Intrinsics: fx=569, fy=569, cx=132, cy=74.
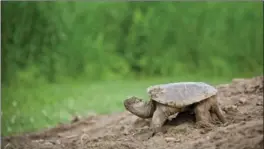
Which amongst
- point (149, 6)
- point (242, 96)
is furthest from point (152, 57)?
point (242, 96)

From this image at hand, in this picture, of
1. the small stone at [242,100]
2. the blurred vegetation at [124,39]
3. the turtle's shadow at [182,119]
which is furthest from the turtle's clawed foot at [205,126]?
the blurred vegetation at [124,39]

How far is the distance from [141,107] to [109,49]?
3409 mm

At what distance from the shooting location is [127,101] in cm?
332

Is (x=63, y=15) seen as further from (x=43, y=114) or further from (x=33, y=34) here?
(x=43, y=114)

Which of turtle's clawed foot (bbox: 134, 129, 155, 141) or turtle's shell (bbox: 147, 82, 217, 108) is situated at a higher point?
turtle's shell (bbox: 147, 82, 217, 108)

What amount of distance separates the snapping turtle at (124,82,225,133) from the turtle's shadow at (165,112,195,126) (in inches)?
1.9

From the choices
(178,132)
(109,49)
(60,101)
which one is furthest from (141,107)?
(109,49)

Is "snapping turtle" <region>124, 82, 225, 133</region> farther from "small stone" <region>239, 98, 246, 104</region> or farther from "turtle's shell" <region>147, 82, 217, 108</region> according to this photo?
"small stone" <region>239, 98, 246, 104</region>

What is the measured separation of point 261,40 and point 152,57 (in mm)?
1778

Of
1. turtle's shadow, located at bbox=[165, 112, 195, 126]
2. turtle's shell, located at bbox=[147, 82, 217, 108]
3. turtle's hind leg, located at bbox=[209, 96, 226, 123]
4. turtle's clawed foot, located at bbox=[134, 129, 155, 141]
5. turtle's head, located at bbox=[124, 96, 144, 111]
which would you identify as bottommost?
turtle's clawed foot, located at bbox=[134, 129, 155, 141]

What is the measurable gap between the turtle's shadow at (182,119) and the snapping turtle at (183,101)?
0.16 feet

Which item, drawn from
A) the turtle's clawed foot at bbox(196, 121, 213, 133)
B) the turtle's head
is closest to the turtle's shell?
the turtle's clawed foot at bbox(196, 121, 213, 133)

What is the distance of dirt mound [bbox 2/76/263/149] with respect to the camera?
253 centimetres

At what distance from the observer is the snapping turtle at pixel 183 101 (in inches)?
118
